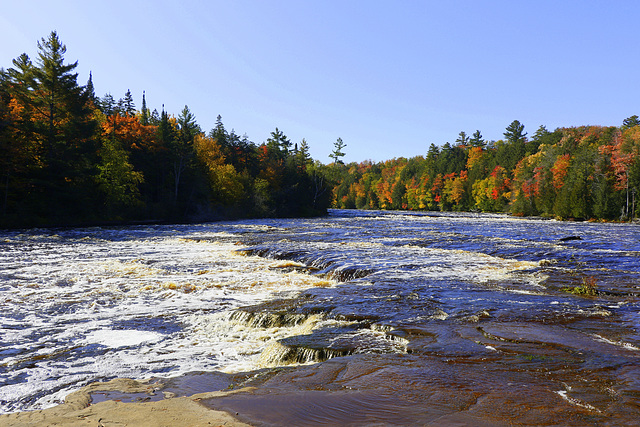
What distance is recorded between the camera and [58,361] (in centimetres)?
706

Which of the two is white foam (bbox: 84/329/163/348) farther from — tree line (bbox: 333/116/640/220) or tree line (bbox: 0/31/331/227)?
tree line (bbox: 333/116/640/220)

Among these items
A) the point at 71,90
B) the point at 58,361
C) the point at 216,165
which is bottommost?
the point at 58,361

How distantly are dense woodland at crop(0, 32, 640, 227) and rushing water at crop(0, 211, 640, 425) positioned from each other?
26615 millimetres

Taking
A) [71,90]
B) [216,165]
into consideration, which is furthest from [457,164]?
[71,90]

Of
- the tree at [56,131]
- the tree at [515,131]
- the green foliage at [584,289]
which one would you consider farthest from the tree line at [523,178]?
the tree at [56,131]

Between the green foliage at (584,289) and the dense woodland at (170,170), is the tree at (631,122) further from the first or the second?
the green foliage at (584,289)

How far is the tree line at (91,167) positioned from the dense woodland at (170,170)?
13 centimetres

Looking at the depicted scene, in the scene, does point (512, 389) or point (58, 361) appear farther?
point (58, 361)

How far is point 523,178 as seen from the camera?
7875 centimetres

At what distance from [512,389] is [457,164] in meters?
135

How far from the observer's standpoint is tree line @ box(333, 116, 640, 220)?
56.3m

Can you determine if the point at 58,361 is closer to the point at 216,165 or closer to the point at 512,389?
the point at 512,389

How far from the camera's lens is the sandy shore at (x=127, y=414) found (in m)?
4.37

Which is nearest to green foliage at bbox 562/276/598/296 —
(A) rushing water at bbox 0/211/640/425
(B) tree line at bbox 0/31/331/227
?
(A) rushing water at bbox 0/211/640/425
